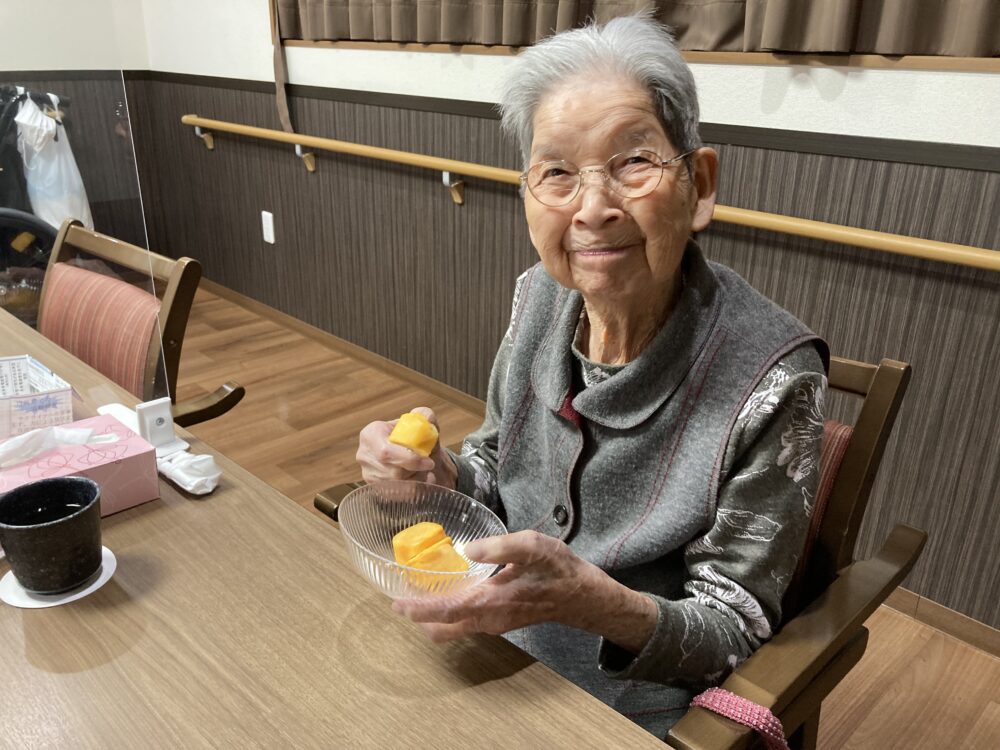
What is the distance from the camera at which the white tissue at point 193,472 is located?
3.32 feet

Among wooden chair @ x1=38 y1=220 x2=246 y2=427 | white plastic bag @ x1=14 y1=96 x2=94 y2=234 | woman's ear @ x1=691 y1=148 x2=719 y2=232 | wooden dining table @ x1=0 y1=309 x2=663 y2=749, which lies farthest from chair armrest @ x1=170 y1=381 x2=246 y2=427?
woman's ear @ x1=691 y1=148 x2=719 y2=232

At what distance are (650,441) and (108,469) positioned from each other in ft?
2.11

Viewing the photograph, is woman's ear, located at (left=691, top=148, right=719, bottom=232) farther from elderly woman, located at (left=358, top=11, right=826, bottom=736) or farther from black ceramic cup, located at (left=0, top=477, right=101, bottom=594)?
black ceramic cup, located at (left=0, top=477, right=101, bottom=594)

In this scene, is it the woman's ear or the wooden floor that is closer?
the woman's ear

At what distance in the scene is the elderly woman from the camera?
35.4 inches

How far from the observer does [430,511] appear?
3.25 feet

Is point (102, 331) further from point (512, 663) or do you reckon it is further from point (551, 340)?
point (512, 663)

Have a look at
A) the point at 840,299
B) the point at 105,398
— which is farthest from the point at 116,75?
the point at 840,299

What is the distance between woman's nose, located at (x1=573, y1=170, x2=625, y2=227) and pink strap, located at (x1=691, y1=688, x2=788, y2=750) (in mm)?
521

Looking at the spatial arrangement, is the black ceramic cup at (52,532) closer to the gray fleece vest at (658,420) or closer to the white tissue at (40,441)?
the white tissue at (40,441)

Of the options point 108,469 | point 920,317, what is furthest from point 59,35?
point 920,317

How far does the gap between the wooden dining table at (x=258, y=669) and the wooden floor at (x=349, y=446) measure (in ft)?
4.12

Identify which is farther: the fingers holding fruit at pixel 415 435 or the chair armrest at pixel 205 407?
the chair armrest at pixel 205 407

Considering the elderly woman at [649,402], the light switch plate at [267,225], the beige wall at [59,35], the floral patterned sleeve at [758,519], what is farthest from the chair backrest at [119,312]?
the light switch plate at [267,225]
